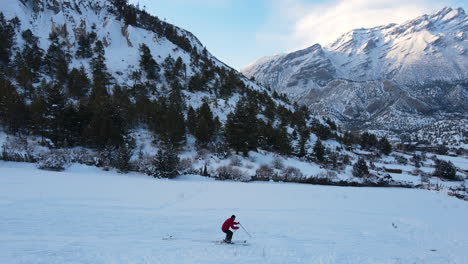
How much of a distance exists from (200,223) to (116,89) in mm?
35997

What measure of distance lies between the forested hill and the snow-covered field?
32.4 feet

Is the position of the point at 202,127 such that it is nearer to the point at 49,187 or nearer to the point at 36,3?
the point at 49,187

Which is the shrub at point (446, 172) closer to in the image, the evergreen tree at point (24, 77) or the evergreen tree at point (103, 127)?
the evergreen tree at point (103, 127)

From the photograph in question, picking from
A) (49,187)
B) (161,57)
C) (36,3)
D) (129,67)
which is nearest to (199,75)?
(161,57)

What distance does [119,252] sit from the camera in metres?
7.97

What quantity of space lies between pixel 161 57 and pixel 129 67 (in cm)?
960

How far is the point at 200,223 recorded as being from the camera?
12.6 meters

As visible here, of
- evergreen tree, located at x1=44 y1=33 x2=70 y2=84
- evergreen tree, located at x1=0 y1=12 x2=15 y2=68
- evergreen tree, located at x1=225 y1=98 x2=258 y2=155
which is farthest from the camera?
evergreen tree, located at x1=44 y1=33 x2=70 y2=84

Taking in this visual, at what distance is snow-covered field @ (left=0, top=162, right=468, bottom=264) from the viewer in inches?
327

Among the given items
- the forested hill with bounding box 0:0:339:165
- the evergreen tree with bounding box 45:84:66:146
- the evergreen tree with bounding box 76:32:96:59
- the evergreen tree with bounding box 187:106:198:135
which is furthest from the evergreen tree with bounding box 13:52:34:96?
the evergreen tree with bounding box 187:106:198:135

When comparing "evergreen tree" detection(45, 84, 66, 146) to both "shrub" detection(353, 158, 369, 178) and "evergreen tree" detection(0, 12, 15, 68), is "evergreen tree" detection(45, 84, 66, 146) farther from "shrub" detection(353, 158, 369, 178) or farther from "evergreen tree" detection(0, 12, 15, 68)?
"shrub" detection(353, 158, 369, 178)

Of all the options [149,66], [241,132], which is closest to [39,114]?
[241,132]

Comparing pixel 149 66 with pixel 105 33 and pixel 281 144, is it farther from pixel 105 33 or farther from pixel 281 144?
pixel 281 144

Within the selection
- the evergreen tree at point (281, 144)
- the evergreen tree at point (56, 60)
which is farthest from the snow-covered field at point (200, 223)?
the evergreen tree at point (56, 60)
